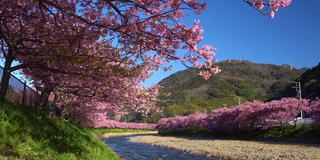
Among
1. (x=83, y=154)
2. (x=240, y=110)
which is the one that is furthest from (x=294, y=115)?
(x=83, y=154)

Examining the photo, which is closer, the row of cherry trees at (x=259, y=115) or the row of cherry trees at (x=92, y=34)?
the row of cherry trees at (x=92, y=34)

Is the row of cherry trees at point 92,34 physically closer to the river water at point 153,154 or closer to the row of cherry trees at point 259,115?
the river water at point 153,154

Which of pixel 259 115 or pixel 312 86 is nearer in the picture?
pixel 259 115

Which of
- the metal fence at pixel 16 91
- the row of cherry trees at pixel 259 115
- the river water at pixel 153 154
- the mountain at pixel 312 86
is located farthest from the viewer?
the mountain at pixel 312 86

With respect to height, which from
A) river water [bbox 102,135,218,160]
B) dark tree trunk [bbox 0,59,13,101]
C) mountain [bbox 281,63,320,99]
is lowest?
river water [bbox 102,135,218,160]

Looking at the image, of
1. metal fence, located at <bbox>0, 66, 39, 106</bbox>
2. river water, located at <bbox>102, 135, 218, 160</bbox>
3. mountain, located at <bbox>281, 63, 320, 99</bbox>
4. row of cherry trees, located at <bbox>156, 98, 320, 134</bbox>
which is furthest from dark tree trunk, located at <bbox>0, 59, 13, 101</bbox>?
mountain, located at <bbox>281, 63, 320, 99</bbox>

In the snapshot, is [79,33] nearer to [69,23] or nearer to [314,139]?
[69,23]

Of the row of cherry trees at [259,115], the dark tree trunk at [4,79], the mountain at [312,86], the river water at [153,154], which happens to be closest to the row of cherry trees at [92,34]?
the dark tree trunk at [4,79]

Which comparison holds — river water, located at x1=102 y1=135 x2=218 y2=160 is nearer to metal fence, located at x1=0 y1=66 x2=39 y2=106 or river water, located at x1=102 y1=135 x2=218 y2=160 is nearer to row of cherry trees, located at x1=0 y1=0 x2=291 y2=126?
metal fence, located at x1=0 y1=66 x2=39 y2=106

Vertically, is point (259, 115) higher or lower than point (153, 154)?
higher

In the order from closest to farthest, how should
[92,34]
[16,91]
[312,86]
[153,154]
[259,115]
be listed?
[92,34], [16,91], [153,154], [259,115], [312,86]

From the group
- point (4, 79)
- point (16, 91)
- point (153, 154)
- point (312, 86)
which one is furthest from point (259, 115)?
point (312, 86)

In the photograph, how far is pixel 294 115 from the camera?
40688 millimetres

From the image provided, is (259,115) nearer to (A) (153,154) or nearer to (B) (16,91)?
(A) (153,154)
